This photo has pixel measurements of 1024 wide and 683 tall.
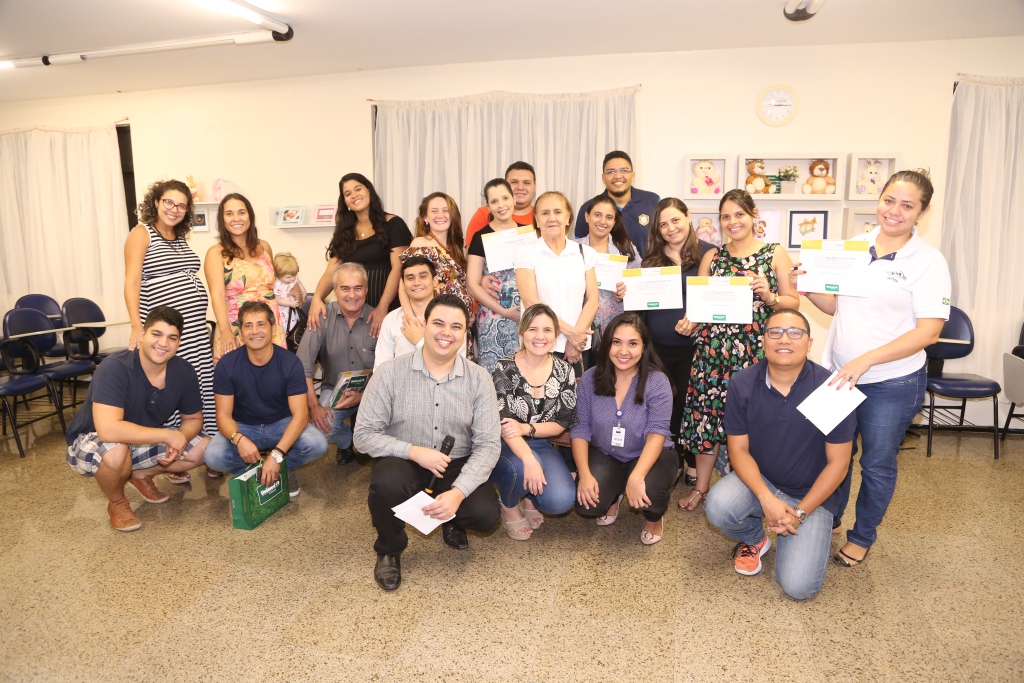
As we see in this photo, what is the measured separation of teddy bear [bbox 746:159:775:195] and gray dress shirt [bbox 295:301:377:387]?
330 centimetres

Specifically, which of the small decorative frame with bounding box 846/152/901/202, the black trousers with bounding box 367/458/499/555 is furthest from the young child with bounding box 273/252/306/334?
the small decorative frame with bounding box 846/152/901/202

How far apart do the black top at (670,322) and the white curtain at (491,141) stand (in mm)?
2055

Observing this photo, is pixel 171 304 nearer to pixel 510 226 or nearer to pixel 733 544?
pixel 510 226

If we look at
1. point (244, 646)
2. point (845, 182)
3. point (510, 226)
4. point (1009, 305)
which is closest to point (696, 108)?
point (845, 182)

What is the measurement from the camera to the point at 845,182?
4812 millimetres

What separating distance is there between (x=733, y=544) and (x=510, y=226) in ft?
6.91

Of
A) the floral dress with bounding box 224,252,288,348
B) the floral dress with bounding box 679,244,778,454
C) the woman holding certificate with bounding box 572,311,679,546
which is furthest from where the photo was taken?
the floral dress with bounding box 224,252,288,348

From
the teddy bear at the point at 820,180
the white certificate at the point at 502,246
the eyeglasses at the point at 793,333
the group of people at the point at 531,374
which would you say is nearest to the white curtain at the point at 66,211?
the group of people at the point at 531,374

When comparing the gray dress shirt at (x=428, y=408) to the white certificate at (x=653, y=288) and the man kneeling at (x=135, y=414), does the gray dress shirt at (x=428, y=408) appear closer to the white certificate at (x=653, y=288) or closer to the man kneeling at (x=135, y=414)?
the white certificate at (x=653, y=288)

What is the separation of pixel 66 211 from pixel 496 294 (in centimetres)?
558

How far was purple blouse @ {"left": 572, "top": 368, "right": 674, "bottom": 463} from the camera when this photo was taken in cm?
288

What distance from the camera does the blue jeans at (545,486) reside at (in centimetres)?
288

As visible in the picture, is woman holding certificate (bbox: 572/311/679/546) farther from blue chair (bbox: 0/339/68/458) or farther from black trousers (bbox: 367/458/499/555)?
blue chair (bbox: 0/339/68/458)

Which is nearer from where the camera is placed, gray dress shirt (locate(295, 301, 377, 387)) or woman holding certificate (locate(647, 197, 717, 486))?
woman holding certificate (locate(647, 197, 717, 486))
